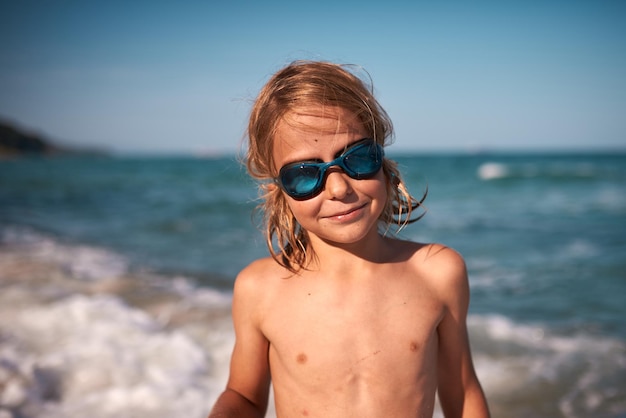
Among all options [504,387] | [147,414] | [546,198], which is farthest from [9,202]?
[546,198]

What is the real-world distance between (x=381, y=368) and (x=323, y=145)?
774 millimetres

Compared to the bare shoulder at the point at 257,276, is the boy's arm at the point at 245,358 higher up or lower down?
lower down

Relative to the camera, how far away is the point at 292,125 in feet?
5.64

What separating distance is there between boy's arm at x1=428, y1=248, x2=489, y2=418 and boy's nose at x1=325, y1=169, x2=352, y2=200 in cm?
48

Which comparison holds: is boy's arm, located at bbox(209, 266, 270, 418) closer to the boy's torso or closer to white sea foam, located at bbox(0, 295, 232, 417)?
the boy's torso

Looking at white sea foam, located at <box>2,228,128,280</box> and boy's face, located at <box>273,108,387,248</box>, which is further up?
boy's face, located at <box>273,108,387,248</box>

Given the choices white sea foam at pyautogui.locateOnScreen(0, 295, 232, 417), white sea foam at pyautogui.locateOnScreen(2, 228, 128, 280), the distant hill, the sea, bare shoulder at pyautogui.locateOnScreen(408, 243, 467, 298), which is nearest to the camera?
bare shoulder at pyautogui.locateOnScreen(408, 243, 467, 298)

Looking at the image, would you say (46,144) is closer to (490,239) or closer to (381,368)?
(490,239)

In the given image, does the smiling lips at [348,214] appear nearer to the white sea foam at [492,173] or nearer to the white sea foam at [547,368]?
the white sea foam at [547,368]

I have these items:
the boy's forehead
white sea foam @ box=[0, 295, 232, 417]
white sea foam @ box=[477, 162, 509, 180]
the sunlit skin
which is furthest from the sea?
white sea foam @ box=[477, 162, 509, 180]

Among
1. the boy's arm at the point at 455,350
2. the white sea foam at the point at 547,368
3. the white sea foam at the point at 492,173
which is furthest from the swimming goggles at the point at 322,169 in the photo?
the white sea foam at the point at 492,173

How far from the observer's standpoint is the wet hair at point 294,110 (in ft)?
5.71

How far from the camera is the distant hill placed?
2338 inches

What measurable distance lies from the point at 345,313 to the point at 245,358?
0.43 metres
